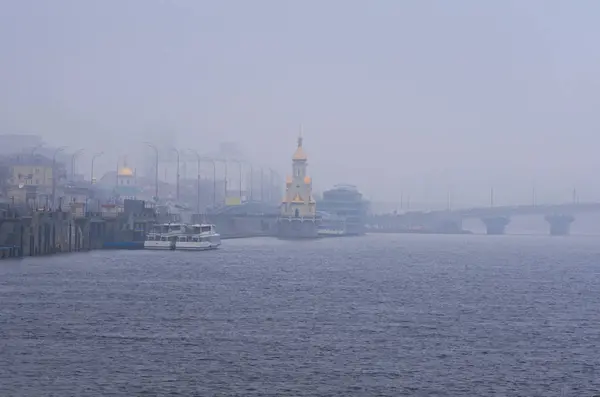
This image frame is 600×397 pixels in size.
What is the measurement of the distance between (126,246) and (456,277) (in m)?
44.8

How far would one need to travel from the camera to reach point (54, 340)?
38.7 m

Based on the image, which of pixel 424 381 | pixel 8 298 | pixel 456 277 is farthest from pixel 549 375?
pixel 456 277

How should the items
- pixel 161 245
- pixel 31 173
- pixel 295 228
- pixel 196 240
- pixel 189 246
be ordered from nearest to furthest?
pixel 161 245, pixel 189 246, pixel 196 240, pixel 31 173, pixel 295 228

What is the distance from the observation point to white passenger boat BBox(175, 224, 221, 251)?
113 meters

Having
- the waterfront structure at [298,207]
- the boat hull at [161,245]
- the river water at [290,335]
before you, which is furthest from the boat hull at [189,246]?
the waterfront structure at [298,207]

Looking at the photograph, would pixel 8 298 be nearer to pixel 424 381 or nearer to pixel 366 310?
→ pixel 366 310

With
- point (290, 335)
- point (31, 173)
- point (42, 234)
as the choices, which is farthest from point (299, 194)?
point (290, 335)

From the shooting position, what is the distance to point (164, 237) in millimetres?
112625

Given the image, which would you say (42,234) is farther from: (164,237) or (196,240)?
(196,240)

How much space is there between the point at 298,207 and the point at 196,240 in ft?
276

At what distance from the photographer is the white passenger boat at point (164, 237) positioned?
366ft

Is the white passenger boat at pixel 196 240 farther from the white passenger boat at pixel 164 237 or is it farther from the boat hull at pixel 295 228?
the boat hull at pixel 295 228

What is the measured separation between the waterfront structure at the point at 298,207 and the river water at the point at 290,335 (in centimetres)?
12139

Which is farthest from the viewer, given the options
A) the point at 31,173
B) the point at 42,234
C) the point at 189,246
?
the point at 31,173
